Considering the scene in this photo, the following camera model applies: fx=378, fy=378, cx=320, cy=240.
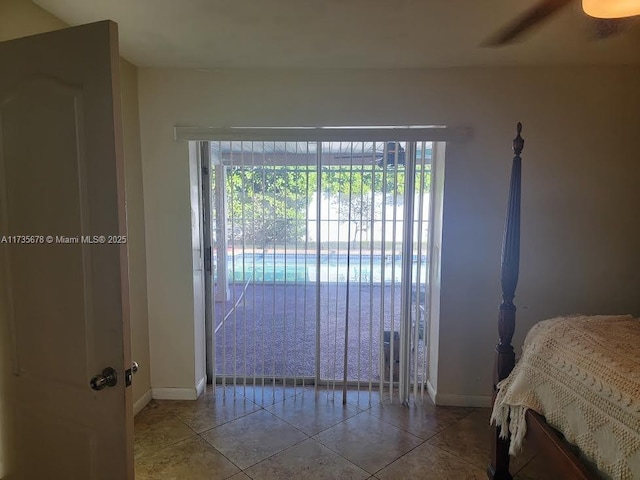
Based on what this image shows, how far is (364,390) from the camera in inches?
115

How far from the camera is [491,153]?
2.51m

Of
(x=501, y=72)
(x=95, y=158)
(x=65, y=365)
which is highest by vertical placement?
(x=501, y=72)

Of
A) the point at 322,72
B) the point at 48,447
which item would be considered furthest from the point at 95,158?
the point at 322,72

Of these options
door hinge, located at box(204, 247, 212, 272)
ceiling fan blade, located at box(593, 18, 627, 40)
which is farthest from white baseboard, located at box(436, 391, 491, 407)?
ceiling fan blade, located at box(593, 18, 627, 40)

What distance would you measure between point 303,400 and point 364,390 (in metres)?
0.48

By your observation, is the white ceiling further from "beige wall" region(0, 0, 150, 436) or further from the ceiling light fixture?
the ceiling light fixture

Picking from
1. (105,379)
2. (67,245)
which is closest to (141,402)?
(105,379)

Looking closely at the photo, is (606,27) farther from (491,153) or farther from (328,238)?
(328,238)

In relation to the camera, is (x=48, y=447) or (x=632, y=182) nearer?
(x=48, y=447)

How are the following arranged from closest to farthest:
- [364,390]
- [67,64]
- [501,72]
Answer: [67,64], [501,72], [364,390]

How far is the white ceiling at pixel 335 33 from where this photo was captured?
1.70 m

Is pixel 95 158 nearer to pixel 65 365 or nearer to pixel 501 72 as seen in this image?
pixel 65 365

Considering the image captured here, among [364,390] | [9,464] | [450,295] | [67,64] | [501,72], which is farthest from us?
[364,390]

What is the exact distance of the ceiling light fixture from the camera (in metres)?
1.17
